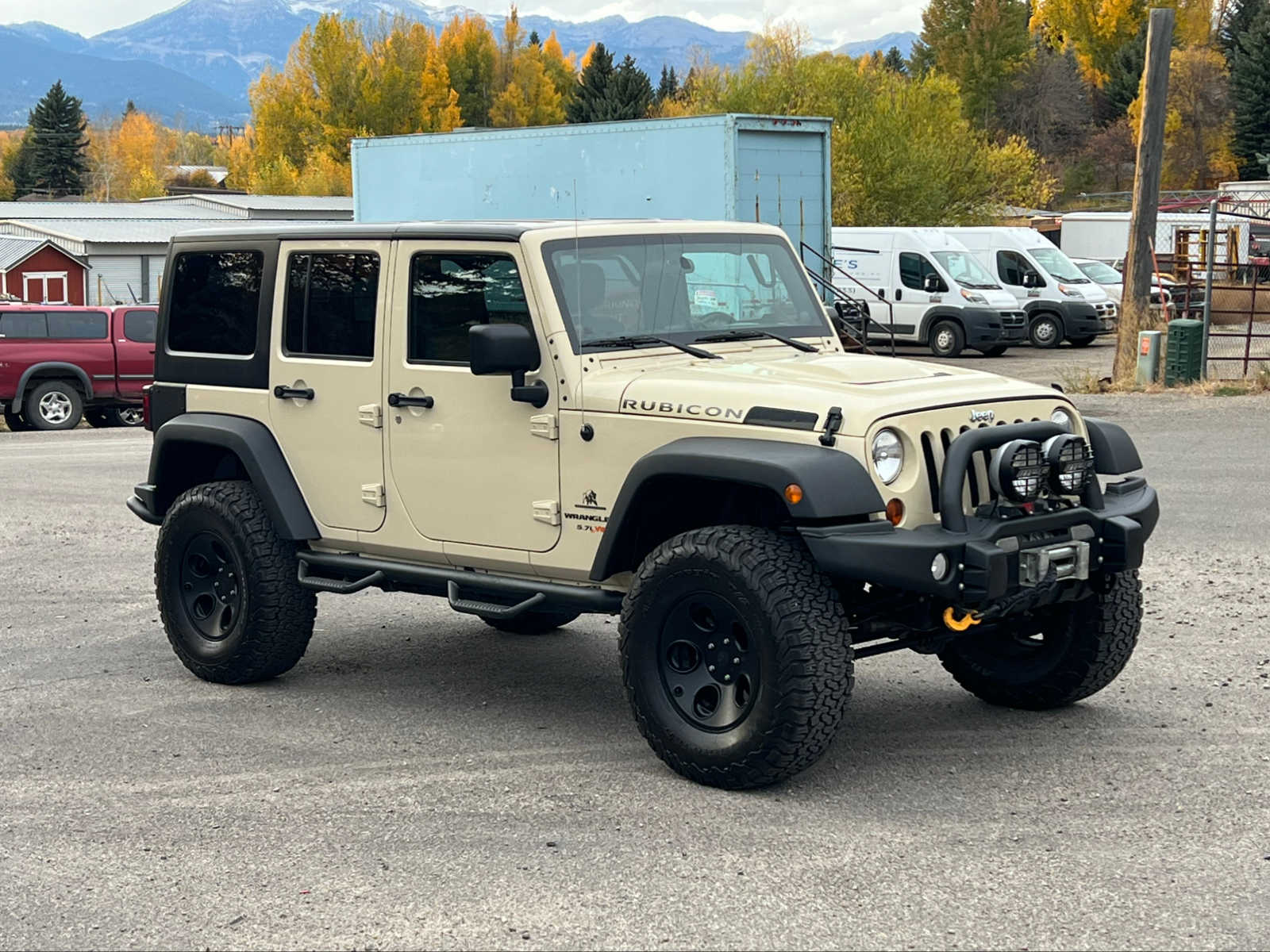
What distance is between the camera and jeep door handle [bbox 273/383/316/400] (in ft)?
23.7

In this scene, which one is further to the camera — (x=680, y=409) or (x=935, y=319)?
(x=935, y=319)

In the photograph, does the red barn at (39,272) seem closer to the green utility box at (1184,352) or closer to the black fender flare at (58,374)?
the black fender flare at (58,374)

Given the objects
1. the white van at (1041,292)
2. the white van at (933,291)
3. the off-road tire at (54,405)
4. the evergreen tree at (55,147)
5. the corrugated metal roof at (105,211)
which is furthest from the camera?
the evergreen tree at (55,147)

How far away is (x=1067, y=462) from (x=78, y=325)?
1927 centimetres

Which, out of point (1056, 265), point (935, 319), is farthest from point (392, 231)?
point (1056, 265)

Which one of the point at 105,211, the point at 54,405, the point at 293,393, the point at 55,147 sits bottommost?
the point at 54,405

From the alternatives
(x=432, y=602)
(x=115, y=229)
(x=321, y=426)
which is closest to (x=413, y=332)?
(x=321, y=426)

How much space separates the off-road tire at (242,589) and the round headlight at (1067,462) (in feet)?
10.8

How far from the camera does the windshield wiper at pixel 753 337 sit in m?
6.78

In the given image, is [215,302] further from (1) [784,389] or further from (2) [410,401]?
(1) [784,389]

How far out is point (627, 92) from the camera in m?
85.4

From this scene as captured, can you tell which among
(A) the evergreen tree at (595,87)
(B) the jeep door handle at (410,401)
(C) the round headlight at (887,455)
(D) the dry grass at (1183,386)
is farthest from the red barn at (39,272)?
(C) the round headlight at (887,455)

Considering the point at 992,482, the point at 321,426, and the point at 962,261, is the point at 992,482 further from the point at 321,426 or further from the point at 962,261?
the point at 962,261

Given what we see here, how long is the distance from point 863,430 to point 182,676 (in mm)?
3767
